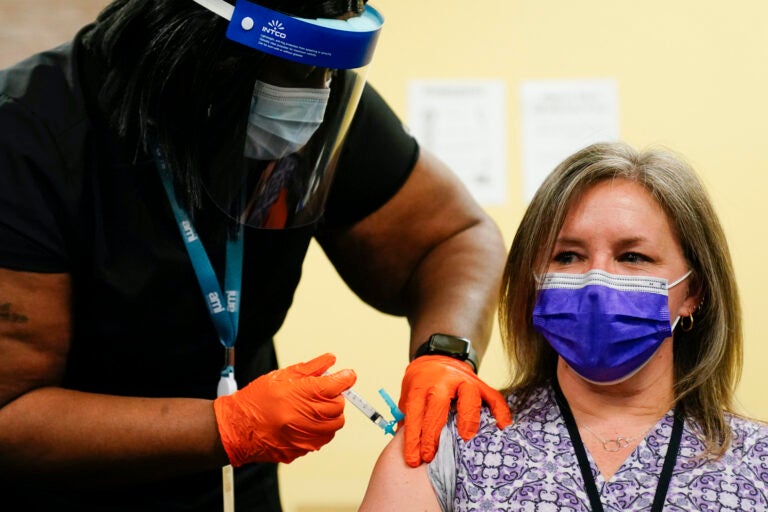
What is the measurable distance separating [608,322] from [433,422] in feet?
1.10

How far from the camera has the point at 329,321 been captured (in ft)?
9.87

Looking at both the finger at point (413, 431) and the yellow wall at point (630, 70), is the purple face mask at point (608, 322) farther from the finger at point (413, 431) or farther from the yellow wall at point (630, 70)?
the yellow wall at point (630, 70)

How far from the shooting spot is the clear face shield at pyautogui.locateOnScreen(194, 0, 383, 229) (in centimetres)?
129

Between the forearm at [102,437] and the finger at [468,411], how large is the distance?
1.33 ft

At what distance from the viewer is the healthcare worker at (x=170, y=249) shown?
4.55ft

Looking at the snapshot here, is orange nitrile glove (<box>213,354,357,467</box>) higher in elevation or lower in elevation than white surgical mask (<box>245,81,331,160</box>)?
lower

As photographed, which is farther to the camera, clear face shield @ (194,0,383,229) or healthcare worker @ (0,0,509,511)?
healthcare worker @ (0,0,509,511)

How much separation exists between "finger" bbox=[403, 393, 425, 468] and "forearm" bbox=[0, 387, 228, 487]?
31 cm

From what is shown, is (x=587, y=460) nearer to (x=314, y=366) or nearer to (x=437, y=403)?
(x=437, y=403)

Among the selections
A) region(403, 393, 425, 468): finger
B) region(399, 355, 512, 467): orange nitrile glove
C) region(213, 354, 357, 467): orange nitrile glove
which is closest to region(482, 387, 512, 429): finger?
region(399, 355, 512, 467): orange nitrile glove

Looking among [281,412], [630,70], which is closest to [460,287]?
[281,412]

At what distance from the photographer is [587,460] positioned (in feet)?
4.79

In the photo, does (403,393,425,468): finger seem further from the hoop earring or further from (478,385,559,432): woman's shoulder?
the hoop earring

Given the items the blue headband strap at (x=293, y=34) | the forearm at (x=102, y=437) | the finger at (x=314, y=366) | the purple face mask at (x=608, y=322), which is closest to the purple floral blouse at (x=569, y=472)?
the purple face mask at (x=608, y=322)
